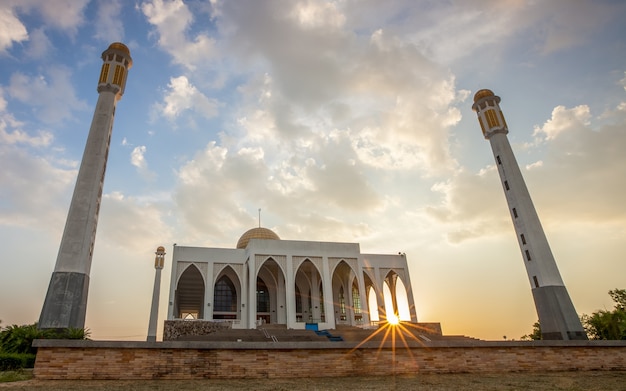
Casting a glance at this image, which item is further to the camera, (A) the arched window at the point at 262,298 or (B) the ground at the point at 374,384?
(A) the arched window at the point at 262,298

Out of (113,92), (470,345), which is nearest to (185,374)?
(470,345)

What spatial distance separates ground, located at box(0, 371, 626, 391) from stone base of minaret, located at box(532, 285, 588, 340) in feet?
40.2

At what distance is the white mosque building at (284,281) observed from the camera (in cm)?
2444

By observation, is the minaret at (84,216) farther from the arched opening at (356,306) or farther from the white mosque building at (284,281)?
the arched opening at (356,306)

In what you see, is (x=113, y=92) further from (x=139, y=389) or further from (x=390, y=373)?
(x=390, y=373)

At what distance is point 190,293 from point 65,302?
19056 mm

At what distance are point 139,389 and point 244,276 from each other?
783 inches

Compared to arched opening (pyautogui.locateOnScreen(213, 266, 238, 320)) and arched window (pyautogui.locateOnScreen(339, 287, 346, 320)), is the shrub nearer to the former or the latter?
arched opening (pyautogui.locateOnScreen(213, 266, 238, 320))

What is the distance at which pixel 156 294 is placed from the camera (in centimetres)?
2789

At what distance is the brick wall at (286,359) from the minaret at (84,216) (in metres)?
9.33

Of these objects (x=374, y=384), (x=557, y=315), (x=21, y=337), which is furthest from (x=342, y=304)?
(x=374, y=384)

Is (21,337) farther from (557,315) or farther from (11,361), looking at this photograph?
(557,315)

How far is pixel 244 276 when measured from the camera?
2655cm

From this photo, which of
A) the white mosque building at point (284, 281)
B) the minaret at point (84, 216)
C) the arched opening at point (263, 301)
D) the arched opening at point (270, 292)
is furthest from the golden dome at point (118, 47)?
the arched opening at point (263, 301)
